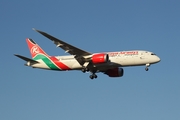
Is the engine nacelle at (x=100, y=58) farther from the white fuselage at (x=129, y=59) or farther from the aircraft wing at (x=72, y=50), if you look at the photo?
the aircraft wing at (x=72, y=50)

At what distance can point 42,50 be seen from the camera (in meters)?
65.9

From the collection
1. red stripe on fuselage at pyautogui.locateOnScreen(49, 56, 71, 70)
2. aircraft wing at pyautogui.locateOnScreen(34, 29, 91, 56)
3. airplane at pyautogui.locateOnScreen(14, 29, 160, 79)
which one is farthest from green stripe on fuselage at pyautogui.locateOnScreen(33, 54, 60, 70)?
aircraft wing at pyautogui.locateOnScreen(34, 29, 91, 56)

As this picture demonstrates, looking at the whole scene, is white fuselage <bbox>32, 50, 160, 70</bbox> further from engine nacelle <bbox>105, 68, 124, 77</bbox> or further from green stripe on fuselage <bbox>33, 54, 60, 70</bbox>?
green stripe on fuselage <bbox>33, 54, 60, 70</bbox>

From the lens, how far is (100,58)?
188 ft

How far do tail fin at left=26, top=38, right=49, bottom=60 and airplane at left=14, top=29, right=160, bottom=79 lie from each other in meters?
0.71

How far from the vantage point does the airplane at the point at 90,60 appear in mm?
57094

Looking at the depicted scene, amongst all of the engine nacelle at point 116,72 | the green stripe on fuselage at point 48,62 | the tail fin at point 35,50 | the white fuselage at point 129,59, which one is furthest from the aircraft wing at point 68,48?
the engine nacelle at point 116,72

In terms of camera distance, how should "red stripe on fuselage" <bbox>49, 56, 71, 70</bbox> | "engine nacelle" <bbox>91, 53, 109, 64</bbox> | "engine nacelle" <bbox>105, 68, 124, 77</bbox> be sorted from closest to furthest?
"engine nacelle" <bbox>91, 53, 109, 64</bbox>, "red stripe on fuselage" <bbox>49, 56, 71, 70</bbox>, "engine nacelle" <bbox>105, 68, 124, 77</bbox>

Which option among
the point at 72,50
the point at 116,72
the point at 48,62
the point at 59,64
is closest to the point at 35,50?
the point at 48,62

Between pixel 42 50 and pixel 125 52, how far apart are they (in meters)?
15.2

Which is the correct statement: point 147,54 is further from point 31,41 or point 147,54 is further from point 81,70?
point 31,41

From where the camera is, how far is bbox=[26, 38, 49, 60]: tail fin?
6481 centimetres

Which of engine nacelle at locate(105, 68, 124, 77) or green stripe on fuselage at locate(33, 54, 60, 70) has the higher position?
green stripe on fuselage at locate(33, 54, 60, 70)

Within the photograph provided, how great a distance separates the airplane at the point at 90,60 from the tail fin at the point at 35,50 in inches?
27.8
